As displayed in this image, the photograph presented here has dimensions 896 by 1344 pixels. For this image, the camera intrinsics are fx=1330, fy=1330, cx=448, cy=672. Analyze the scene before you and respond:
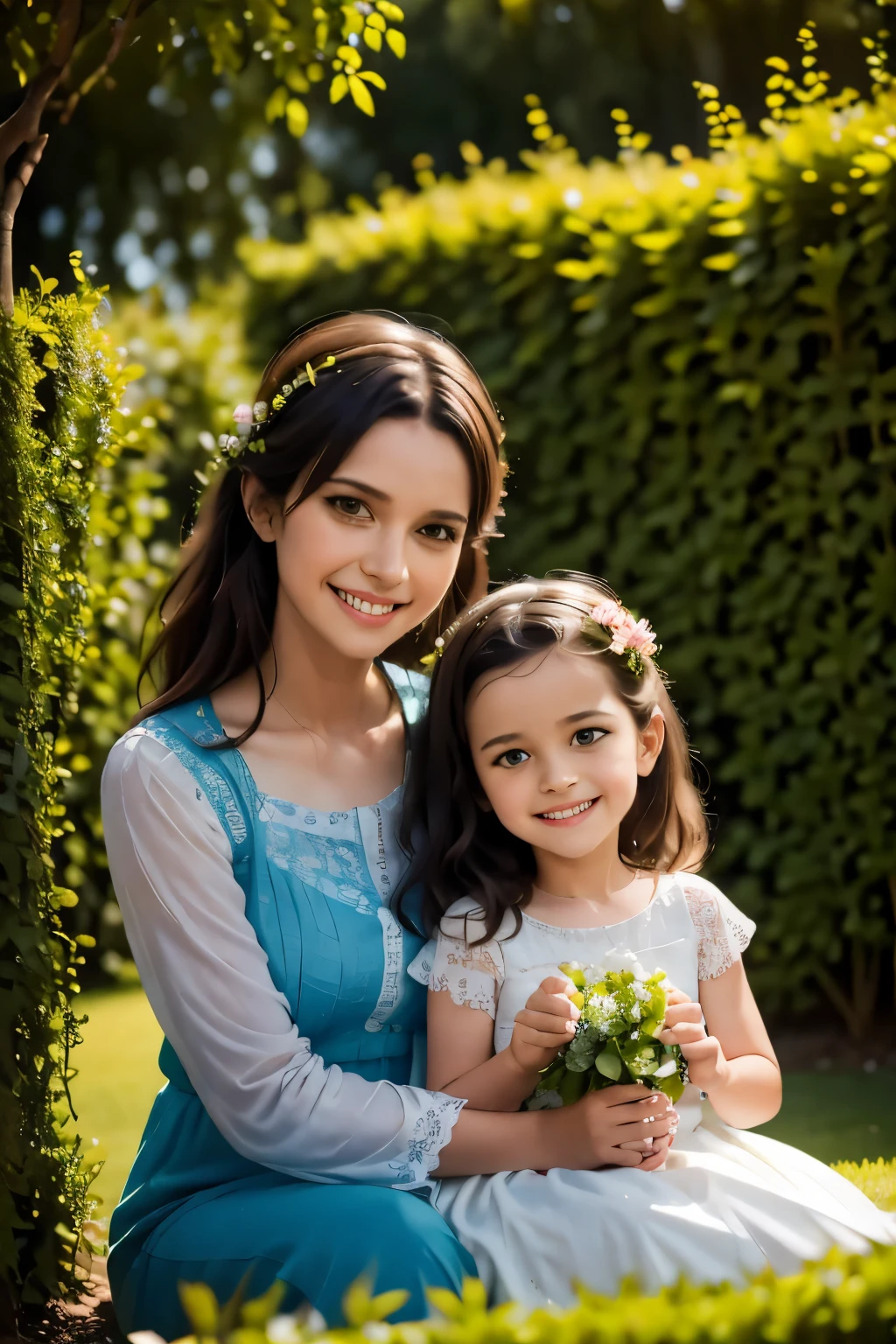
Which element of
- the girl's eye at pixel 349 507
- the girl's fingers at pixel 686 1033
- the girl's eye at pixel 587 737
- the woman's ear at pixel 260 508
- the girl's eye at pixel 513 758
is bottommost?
the girl's fingers at pixel 686 1033

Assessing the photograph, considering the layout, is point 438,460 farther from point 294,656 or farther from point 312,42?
point 312,42

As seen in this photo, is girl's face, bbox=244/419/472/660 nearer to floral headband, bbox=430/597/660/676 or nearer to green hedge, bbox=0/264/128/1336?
floral headband, bbox=430/597/660/676

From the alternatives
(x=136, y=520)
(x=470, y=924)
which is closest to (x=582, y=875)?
(x=470, y=924)

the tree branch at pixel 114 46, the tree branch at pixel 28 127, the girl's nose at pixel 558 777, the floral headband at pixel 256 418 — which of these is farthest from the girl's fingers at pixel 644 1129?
the tree branch at pixel 114 46

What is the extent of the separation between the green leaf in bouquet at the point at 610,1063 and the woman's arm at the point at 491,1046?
0.07 meters

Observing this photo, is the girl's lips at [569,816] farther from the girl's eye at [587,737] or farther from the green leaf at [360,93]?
the green leaf at [360,93]

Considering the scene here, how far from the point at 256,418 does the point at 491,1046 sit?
1.35 m

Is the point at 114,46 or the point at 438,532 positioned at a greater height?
the point at 114,46

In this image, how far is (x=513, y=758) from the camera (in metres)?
2.61

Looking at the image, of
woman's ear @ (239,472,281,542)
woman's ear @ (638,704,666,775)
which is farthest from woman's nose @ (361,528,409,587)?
woman's ear @ (638,704,666,775)

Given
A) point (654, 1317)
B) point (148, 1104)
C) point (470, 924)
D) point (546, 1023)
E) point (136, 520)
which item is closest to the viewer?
point (654, 1317)

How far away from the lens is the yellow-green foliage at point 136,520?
554 centimetres

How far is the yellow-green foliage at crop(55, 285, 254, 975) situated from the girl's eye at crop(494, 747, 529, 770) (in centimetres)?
235

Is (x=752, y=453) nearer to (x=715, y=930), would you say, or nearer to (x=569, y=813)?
(x=715, y=930)
